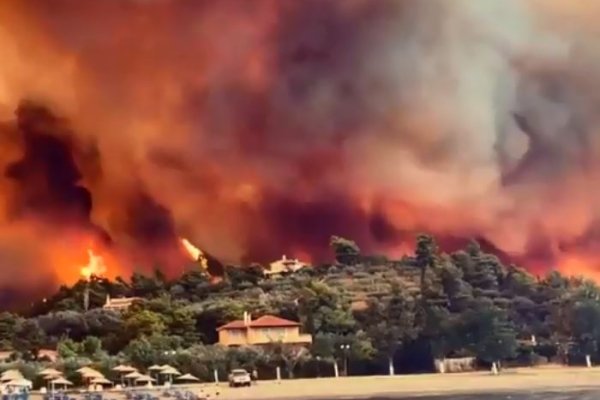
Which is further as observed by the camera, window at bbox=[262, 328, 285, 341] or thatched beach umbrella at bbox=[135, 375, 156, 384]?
window at bbox=[262, 328, 285, 341]

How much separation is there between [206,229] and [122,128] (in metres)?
1.14

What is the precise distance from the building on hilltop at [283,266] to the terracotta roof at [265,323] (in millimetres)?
378

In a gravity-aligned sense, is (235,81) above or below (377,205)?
above

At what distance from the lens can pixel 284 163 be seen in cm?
882

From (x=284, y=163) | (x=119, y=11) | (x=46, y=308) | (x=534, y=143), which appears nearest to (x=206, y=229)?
(x=284, y=163)

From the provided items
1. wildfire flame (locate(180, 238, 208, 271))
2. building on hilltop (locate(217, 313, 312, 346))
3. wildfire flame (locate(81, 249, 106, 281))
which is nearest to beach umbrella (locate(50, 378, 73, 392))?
wildfire flame (locate(81, 249, 106, 281))

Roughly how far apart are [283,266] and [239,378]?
1002 mm

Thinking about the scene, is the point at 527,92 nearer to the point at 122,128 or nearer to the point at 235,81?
the point at 235,81

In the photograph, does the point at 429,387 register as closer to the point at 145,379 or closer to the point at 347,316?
the point at 347,316

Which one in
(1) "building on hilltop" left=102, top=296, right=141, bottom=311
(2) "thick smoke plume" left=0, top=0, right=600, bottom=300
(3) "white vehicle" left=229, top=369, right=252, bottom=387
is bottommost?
(3) "white vehicle" left=229, top=369, right=252, bottom=387

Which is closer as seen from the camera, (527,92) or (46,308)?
(46,308)

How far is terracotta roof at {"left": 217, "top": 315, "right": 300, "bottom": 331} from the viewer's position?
8406 mm

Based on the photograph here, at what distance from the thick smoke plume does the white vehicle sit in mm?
974

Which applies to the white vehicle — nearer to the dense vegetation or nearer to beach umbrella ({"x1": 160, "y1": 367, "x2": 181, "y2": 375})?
the dense vegetation
